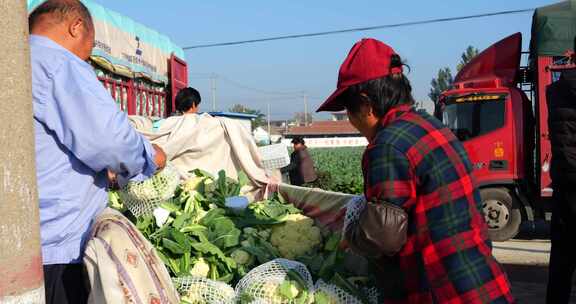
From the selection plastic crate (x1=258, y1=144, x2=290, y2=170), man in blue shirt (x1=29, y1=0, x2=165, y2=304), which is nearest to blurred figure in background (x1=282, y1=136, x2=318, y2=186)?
plastic crate (x1=258, y1=144, x2=290, y2=170)

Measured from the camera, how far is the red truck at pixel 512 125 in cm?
985

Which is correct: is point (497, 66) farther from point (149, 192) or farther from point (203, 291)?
point (203, 291)

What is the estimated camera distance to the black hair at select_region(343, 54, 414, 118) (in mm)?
2324

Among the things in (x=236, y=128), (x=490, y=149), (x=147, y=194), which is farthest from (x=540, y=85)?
(x=147, y=194)

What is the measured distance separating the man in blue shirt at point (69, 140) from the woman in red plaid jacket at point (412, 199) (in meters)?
0.86

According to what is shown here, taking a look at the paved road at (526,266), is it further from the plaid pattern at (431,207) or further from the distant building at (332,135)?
the distant building at (332,135)

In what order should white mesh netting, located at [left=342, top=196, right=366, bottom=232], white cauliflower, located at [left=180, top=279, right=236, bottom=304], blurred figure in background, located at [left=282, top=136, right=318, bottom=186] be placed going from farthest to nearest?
blurred figure in background, located at [left=282, top=136, right=318, bottom=186] → white cauliflower, located at [left=180, top=279, right=236, bottom=304] → white mesh netting, located at [left=342, top=196, right=366, bottom=232]

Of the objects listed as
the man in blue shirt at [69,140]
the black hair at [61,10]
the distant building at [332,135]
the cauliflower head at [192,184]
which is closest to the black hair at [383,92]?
the man in blue shirt at [69,140]

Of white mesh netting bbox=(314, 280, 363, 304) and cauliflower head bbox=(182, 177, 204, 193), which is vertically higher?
cauliflower head bbox=(182, 177, 204, 193)

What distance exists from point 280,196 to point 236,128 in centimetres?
63

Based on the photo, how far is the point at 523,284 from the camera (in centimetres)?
688

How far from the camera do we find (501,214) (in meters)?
10.2

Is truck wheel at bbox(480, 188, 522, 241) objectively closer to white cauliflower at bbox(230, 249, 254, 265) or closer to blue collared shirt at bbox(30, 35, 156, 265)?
white cauliflower at bbox(230, 249, 254, 265)

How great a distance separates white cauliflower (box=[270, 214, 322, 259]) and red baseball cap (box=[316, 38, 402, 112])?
5.43 ft
